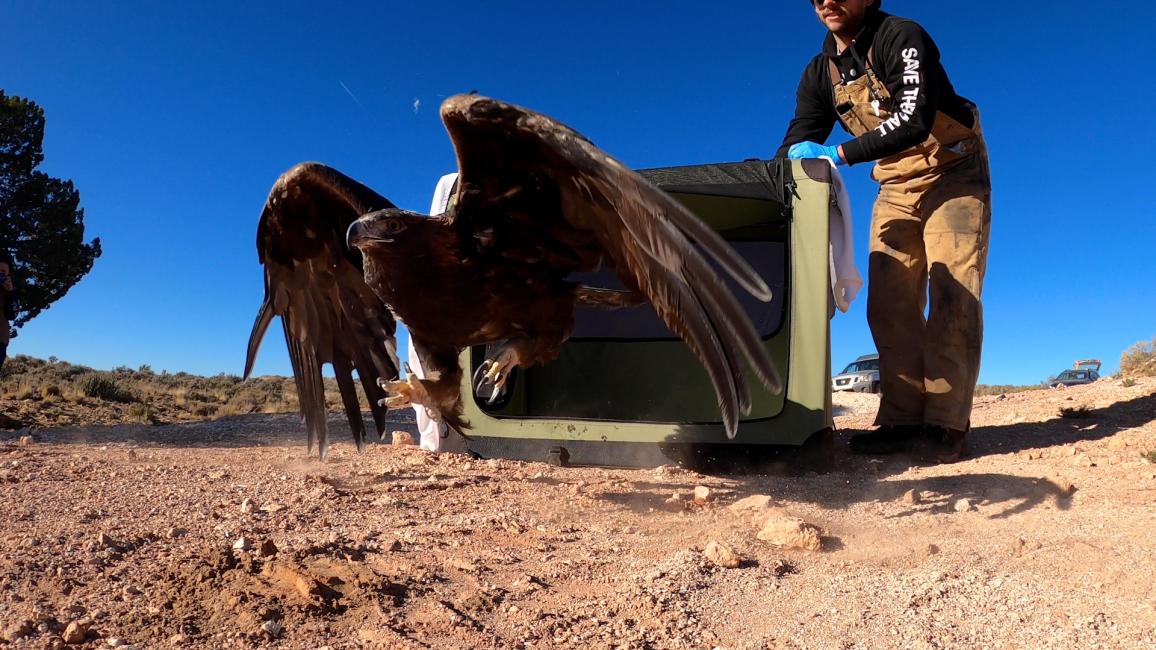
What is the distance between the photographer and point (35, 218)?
18.4m

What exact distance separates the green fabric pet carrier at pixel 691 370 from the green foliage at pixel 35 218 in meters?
16.7

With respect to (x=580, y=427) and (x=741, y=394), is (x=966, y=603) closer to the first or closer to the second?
(x=741, y=394)

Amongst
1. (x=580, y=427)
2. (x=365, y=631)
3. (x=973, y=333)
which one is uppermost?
(x=973, y=333)

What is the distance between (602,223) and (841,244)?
6.48 ft

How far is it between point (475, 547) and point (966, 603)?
168 centimetres

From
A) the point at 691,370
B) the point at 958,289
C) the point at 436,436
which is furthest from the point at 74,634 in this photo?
the point at 958,289

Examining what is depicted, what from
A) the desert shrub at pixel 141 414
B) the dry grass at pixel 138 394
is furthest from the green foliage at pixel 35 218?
the desert shrub at pixel 141 414

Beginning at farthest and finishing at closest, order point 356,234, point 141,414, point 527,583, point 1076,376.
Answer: point 1076,376, point 141,414, point 356,234, point 527,583

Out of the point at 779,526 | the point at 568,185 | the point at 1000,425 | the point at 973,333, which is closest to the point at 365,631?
the point at 779,526

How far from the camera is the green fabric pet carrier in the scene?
445 centimetres

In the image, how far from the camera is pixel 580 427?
16.0 ft

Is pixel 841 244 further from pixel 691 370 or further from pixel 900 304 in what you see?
pixel 691 370

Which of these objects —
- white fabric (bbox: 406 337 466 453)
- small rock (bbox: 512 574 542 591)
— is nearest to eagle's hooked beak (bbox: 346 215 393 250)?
white fabric (bbox: 406 337 466 453)

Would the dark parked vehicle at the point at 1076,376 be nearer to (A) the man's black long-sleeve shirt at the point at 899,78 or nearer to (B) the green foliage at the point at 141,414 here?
(A) the man's black long-sleeve shirt at the point at 899,78
